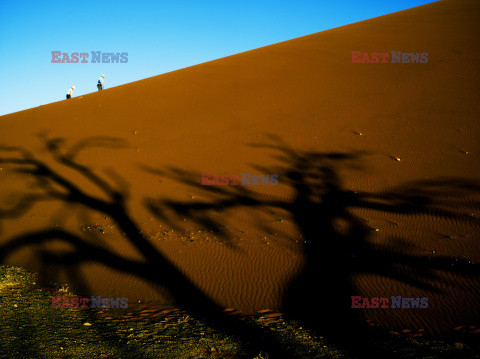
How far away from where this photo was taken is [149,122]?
12.8 m

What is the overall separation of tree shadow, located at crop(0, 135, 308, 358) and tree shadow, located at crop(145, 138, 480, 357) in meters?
0.74

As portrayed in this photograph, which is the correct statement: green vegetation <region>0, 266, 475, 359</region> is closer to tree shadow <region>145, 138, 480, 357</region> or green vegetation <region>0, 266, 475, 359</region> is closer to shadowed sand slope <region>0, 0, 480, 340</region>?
tree shadow <region>145, 138, 480, 357</region>

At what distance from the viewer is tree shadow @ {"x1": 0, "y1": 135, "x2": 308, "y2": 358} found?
3.71 metres

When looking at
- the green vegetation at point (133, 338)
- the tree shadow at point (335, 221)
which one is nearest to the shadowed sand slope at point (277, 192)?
the tree shadow at point (335, 221)

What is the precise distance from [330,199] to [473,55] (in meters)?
10.8

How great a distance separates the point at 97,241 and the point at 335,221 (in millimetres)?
4722

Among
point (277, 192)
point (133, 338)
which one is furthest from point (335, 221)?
point (133, 338)

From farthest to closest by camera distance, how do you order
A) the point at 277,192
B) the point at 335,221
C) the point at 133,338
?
the point at 277,192
the point at 335,221
the point at 133,338

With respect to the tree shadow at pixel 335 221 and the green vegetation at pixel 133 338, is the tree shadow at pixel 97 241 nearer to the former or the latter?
the green vegetation at pixel 133 338

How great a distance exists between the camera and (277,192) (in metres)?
7.38

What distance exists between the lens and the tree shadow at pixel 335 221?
154 inches

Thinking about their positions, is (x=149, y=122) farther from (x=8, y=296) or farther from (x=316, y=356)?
(x=316, y=356)

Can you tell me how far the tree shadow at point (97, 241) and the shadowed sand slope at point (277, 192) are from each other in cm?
4

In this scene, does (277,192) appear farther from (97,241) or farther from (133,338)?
(133,338)
